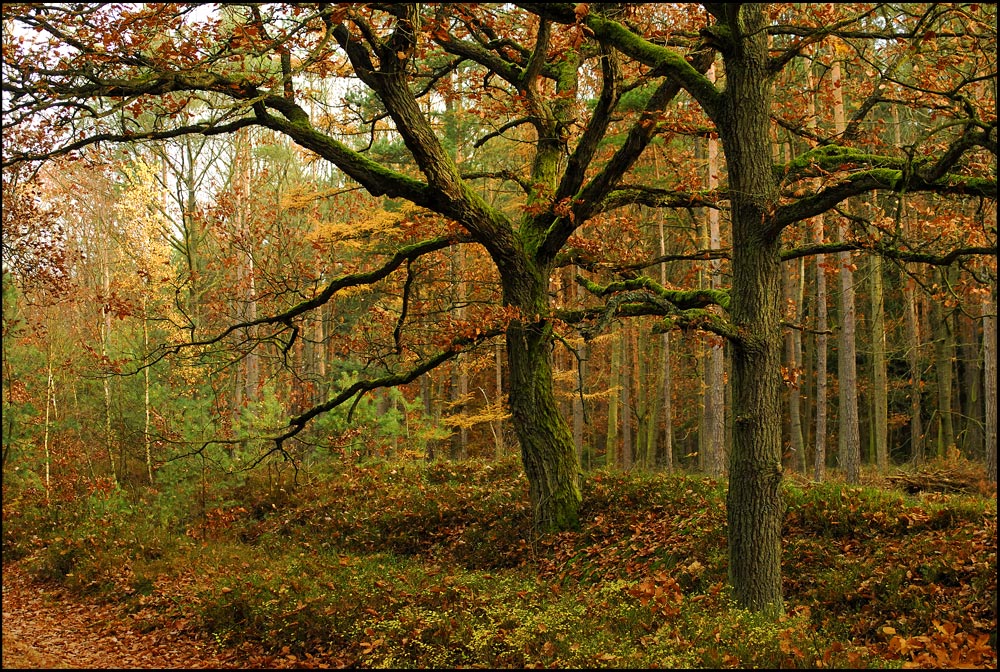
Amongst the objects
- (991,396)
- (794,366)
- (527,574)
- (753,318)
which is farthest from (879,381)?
(527,574)

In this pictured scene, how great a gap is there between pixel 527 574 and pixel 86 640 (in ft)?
18.3

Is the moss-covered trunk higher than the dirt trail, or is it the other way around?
the moss-covered trunk

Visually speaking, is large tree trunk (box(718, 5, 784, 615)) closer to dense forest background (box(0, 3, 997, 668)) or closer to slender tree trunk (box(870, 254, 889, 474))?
dense forest background (box(0, 3, 997, 668))

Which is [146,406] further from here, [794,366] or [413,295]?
[794,366]

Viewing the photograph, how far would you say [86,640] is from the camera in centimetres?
854

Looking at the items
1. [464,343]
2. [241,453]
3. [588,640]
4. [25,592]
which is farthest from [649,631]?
[241,453]

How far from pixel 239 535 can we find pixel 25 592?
3.88 m

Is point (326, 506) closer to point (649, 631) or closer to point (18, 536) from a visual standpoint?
point (18, 536)

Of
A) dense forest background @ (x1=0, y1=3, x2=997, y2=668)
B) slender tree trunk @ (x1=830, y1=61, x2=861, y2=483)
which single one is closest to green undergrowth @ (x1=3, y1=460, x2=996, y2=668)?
dense forest background @ (x1=0, y1=3, x2=997, y2=668)

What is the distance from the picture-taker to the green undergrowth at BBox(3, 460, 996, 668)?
21.9 feet

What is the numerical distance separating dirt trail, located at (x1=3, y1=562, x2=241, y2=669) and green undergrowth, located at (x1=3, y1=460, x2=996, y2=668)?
0.88 ft

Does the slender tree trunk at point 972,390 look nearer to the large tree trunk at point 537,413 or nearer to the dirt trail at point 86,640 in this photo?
the large tree trunk at point 537,413

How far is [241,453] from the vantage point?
56.1 ft

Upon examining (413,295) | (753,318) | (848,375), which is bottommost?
(848,375)
